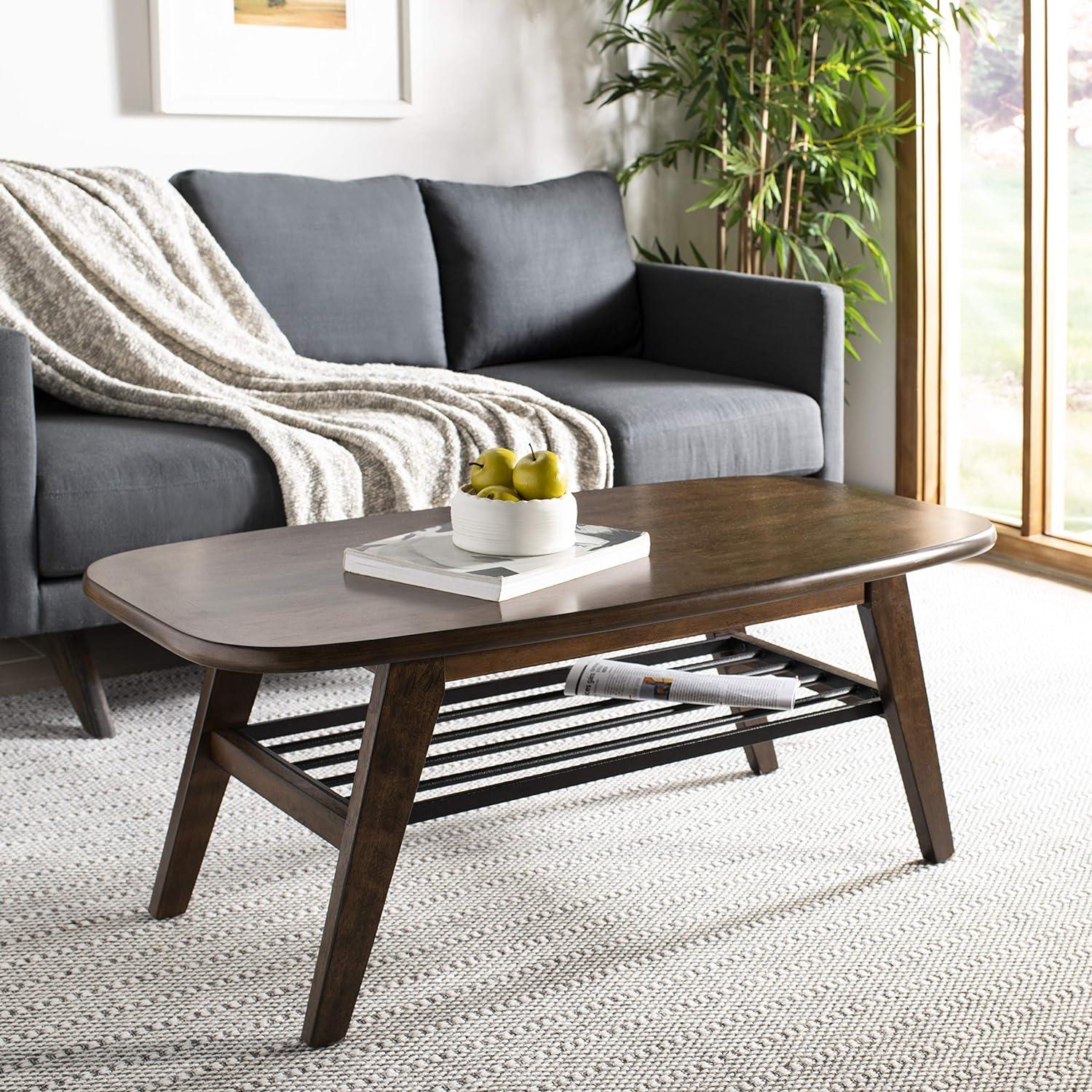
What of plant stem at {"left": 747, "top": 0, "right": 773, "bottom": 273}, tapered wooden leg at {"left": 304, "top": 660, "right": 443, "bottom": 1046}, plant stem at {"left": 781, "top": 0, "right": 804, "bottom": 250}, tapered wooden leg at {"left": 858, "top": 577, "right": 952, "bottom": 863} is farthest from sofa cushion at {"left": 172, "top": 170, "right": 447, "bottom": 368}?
tapered wooden leg at {"left": 304, "top": 660, "right": 443, "bottom": 1046}

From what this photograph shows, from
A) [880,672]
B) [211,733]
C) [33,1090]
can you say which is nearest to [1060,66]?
[880,672]

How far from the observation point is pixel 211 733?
1584 mm

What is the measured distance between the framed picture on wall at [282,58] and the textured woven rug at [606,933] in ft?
5.50

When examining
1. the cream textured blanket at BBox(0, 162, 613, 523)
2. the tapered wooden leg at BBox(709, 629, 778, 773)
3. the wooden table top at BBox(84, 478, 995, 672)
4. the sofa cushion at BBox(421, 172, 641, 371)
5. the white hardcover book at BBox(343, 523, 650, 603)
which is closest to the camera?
the wooden table top at BBox(84, 478, 995, 672)

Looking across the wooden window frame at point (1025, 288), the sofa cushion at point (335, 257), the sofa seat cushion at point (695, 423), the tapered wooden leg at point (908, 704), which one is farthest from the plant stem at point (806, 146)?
the tapered wooden leg at point (908, 704)

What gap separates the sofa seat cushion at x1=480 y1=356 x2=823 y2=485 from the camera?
2.69 m

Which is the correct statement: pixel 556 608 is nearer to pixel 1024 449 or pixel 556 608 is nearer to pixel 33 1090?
pixel 33 1090

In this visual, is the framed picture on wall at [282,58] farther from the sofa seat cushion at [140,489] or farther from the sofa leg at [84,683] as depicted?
the sofa leg at [84,683]

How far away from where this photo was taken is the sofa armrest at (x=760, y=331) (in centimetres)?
291

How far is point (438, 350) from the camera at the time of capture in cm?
321

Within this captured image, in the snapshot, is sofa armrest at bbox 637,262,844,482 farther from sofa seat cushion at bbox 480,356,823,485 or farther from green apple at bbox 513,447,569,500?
green apple at bbox 513,447,569,500

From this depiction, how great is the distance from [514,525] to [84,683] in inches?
41.4

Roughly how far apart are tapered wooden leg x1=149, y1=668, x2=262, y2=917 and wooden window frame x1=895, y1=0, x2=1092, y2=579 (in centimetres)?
218

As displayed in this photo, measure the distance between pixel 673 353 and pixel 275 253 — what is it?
38.9 inches
